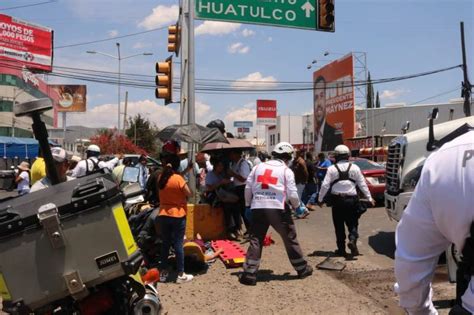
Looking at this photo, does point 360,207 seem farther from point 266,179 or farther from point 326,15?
point 326,15

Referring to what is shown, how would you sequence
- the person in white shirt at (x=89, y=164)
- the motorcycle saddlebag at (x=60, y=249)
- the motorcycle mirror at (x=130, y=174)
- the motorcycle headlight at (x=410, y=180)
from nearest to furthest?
1. the motorcycle saddlebag at (x=60, y=249)
2. the motorcycle headlight at (x=410, y=180)
3. the motorcycle mirror at (x=130, y=174)
4. the person in white shirt at (x=89, y=164)

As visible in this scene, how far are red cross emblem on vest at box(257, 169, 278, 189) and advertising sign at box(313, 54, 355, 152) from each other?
118 ft

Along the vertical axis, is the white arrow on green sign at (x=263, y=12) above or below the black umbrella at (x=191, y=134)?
above

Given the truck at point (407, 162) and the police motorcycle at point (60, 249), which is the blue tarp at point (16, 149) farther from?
the police motorcycle at point (60, 249)

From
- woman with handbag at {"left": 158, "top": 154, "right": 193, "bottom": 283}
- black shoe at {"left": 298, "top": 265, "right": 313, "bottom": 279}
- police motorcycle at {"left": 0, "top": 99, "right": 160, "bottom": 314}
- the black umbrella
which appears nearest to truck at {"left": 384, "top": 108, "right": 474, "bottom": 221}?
black shoe at {"left": 298, "top": 265, "right": 313, "bottom": 279}

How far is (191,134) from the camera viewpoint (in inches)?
342

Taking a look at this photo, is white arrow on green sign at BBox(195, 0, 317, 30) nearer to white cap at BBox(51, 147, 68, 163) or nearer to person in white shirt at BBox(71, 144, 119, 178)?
person in white shirt at BBox(71, 144, 119, 178)

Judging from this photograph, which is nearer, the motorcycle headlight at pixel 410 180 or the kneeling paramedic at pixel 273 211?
the kneeling paramedic at pixel 273 211

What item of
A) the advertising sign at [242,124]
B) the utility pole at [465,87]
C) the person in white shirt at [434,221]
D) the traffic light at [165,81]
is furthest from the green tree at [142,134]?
the person in white shirt at [434,221]

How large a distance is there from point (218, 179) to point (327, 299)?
166 inches

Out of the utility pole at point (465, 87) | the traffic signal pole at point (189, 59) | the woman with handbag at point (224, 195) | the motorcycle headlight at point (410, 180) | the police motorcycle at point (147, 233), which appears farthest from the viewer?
the utility pole at point (465, 87)

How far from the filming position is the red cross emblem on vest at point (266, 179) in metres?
6.75

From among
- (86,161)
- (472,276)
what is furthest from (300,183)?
(472,276)

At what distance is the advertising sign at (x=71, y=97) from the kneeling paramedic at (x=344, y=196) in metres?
71.3
